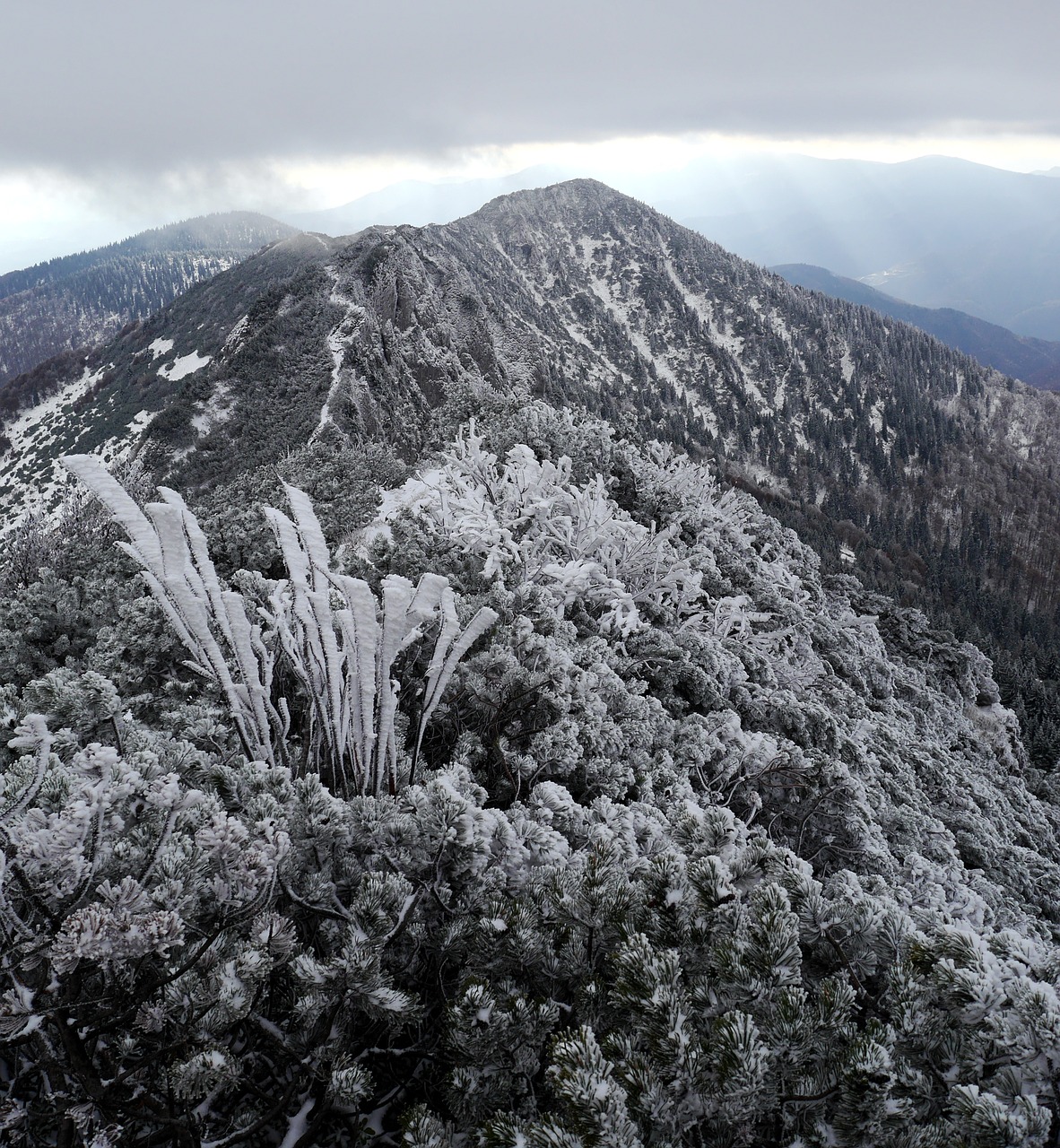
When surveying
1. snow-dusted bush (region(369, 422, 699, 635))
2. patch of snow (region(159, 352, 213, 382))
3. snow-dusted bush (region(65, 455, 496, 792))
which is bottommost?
snow-dusted bush (region(369, 422, 699, 635))

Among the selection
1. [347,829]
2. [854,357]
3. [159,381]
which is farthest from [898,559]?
[347,829]

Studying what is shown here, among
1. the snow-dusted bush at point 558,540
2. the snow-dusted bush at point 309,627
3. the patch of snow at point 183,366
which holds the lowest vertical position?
the snow-dusted bush at point 558,540

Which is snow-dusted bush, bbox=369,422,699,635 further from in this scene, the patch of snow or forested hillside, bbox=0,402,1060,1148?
the patch of snow

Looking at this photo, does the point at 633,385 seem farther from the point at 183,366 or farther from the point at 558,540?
the point at 558,540

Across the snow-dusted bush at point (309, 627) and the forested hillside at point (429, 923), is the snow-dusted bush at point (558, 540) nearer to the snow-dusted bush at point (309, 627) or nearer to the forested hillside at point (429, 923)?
the forested hillside at point (429, 923)

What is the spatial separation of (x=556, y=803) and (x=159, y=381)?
58013mm

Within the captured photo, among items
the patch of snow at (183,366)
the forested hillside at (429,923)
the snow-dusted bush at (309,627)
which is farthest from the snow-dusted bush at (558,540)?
the patch of snow at (183,366)

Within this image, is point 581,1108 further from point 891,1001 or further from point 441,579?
point 441,579

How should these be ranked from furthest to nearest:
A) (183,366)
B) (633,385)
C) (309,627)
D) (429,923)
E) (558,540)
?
(633,385) → (183,366) → (558,540) → (309,627) → (429,923)

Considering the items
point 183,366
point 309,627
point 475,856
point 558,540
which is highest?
point 183,366

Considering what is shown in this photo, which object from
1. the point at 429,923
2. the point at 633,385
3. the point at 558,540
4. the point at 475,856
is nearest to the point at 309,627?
the point at 475,856

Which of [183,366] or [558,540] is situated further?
[183,366]

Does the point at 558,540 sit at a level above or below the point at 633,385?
above

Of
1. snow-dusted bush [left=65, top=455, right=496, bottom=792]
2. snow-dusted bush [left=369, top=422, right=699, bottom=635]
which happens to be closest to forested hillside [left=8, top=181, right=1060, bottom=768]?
snow-dusted bush [left=369, top=422, right=699, bottom=635]
